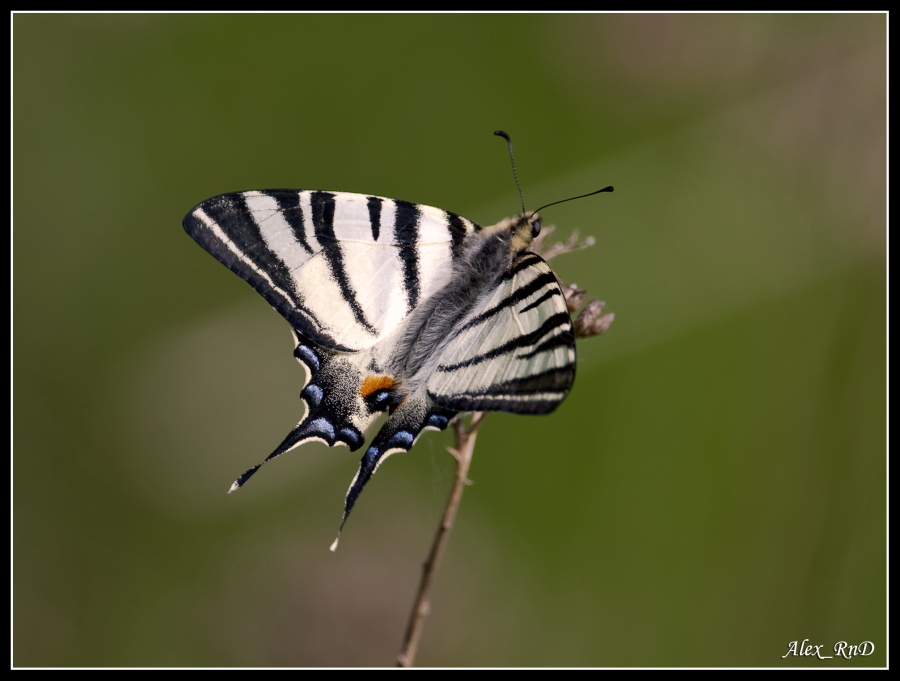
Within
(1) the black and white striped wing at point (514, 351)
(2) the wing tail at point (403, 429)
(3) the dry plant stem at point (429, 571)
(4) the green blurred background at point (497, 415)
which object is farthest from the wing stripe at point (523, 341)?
(4) the green blurred background at point (497, 415)

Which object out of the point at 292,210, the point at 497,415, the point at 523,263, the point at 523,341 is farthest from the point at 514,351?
the point at 497,415

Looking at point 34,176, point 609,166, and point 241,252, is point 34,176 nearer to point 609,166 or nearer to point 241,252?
point 241,252

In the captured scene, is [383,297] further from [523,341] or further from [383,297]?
[523,341]

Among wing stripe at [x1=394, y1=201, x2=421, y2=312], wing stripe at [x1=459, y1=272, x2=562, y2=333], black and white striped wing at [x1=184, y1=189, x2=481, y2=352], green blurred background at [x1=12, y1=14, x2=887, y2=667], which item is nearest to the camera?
wing stripe at [x1=459, y1=272, x2=562, y2=333]

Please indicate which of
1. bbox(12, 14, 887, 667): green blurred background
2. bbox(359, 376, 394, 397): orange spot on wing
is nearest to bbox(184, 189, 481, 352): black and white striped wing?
bbox(359, 376, 394, 397): orange spot on wing

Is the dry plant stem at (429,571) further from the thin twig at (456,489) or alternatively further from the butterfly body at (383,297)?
the butterfly body at (383,297)

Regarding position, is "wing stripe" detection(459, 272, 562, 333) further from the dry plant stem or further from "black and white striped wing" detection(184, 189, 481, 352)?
the dry plant stem
